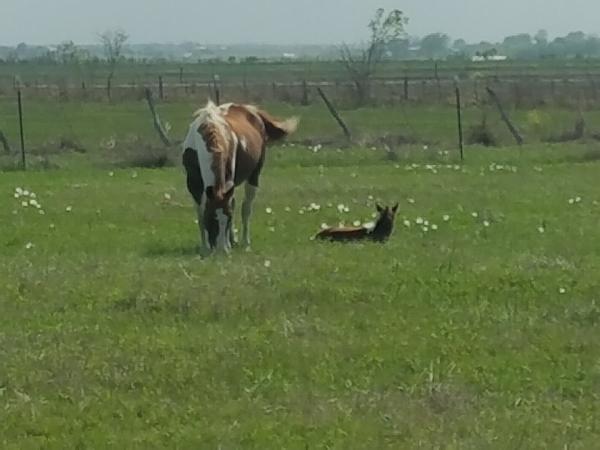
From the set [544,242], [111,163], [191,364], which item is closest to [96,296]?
[191,364]

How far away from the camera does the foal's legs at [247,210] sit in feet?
49.4

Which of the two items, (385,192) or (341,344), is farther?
(385,192)

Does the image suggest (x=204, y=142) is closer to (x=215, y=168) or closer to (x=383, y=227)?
(x=215, y=168)

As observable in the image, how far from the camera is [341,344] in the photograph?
9312mm

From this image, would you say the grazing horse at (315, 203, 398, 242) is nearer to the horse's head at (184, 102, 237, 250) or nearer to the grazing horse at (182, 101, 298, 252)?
the grazing horse at (182, 101, 298, 252)

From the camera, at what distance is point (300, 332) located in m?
9.71

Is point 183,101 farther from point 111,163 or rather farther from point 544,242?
point 544,242

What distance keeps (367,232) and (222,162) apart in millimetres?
1831

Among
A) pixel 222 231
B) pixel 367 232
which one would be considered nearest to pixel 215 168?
pixel 222 231

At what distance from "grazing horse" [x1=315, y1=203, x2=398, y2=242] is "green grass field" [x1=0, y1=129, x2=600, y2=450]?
364mm

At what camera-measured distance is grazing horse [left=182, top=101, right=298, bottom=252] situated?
13.7 metres

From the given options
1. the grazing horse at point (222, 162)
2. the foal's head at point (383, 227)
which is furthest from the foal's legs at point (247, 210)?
the foal's head at point (383, 227)

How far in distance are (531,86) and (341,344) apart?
38.9 metres

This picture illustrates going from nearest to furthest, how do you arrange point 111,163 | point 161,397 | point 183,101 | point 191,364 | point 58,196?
1. point 161,397
2. point 191,364
3. point 58,196
4. point 111,163
5. point 183,101
